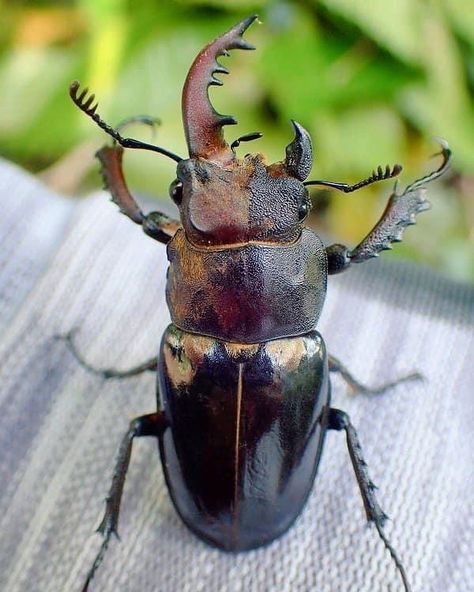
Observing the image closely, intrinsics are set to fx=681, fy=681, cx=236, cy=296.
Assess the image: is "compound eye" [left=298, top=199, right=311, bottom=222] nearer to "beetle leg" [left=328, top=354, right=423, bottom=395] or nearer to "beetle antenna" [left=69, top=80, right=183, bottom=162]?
"beetle antenna" [left=69, top=80, right=183, bottom=162]

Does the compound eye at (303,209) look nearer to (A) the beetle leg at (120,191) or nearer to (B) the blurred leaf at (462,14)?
(A) the beetle leg at (120,191)

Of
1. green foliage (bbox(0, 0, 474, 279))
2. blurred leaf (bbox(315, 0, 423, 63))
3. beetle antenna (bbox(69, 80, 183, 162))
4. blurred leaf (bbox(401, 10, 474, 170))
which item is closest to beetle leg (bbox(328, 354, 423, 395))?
beetle antenna (bbox(69, 80, 183, 162))

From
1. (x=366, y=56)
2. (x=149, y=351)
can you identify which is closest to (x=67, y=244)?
(x=149, y=351)

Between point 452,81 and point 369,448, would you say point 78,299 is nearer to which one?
point 369,448

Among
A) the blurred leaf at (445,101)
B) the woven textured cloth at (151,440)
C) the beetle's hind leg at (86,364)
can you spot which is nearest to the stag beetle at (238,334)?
the woven textured cloth at (151,440)

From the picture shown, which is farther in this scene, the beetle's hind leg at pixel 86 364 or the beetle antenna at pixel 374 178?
the beetle's hind leg at pixel 86 364

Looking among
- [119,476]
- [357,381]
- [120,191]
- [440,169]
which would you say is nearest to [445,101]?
[440,169]

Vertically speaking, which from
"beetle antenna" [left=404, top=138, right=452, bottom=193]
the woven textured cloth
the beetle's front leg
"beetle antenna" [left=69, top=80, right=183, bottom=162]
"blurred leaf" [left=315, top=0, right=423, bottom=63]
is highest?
"beetle antenna" [left=69, top=80, right=183, bottom=162]
